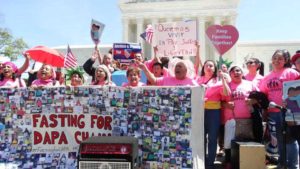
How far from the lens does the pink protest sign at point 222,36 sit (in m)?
6.04

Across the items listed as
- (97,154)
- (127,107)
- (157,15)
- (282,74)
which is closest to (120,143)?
(97,154)

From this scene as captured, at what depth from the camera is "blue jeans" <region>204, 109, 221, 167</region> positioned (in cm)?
529

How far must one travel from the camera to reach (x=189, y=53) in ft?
20.9

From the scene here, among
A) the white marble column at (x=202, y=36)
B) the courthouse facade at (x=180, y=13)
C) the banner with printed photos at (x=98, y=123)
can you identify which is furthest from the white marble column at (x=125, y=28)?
the banner with printed photos at (x=98, y=123)

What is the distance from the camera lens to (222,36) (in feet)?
Answer: 20.0

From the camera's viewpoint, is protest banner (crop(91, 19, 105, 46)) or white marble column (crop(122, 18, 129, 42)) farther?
white marble column (crop(122, 18, 129, 42))

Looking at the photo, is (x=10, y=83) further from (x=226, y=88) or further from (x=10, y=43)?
(x=10, y=43)

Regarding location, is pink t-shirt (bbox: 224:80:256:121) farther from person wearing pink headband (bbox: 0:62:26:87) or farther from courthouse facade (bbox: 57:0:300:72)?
courthouse facade (bbox: 57:0:300:72)

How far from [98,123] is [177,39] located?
2.40 m

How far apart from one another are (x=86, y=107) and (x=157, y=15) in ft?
160

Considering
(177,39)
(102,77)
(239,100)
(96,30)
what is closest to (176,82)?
(239,100)

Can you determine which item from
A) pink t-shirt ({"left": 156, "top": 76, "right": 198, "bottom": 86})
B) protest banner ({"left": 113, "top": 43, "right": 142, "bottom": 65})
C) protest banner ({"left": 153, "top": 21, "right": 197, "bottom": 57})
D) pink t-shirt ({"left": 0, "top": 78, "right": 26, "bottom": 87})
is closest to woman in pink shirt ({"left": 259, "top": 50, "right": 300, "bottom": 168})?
pink t-shirt ({"left": 156, "top": 76, "right": 198, "bottom": 86})

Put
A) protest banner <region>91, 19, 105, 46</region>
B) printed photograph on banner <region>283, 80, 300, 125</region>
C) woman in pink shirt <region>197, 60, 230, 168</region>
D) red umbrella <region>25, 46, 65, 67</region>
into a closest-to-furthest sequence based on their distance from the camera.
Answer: printed photograph on banner <region>283, 80, 300, 125</region> → woman in pink shirt <region>197, 60, 230, 168</region> → red umbrella <region>25, 46, 65, 67</region> → protest banner <region>91, 19, 105, 46</region>

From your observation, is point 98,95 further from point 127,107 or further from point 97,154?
point 97,154
